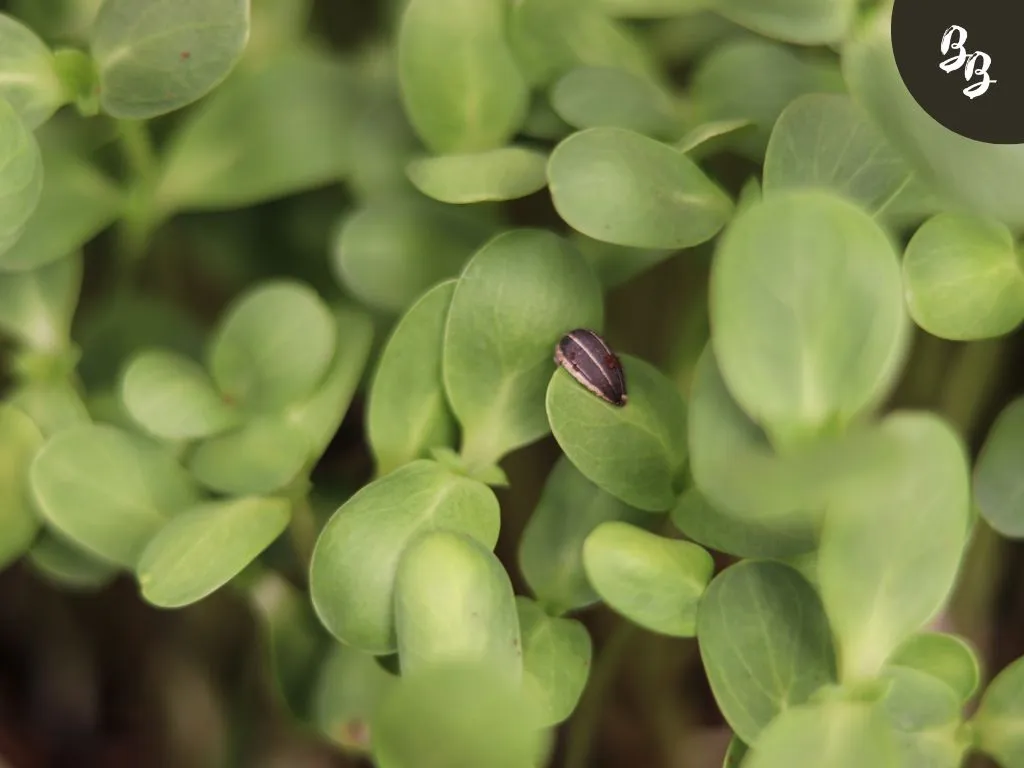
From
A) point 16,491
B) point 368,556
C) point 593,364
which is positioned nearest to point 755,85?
point 593,364

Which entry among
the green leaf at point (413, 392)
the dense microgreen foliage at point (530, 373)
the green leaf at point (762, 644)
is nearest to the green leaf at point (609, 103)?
the dense microgreen foliage at point (530, 373)

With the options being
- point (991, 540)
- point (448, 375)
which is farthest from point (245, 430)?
point (991, 540)

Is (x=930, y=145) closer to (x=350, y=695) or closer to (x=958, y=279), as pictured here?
(x=958, y=279)

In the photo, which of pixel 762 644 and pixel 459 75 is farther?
pixel 459 75

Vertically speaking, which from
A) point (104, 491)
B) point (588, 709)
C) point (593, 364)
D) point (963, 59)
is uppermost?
point (963, 59)

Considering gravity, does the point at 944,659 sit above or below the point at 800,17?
below

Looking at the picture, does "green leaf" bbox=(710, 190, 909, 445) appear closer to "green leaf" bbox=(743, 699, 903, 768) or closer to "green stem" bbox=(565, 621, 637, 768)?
"green leaf" bbox=(743, 699, 903, 768)

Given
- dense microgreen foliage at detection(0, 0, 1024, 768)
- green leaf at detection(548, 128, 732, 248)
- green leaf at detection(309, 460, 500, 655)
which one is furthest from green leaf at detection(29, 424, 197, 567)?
green leaf at detection(548, 128, 732, 248)
